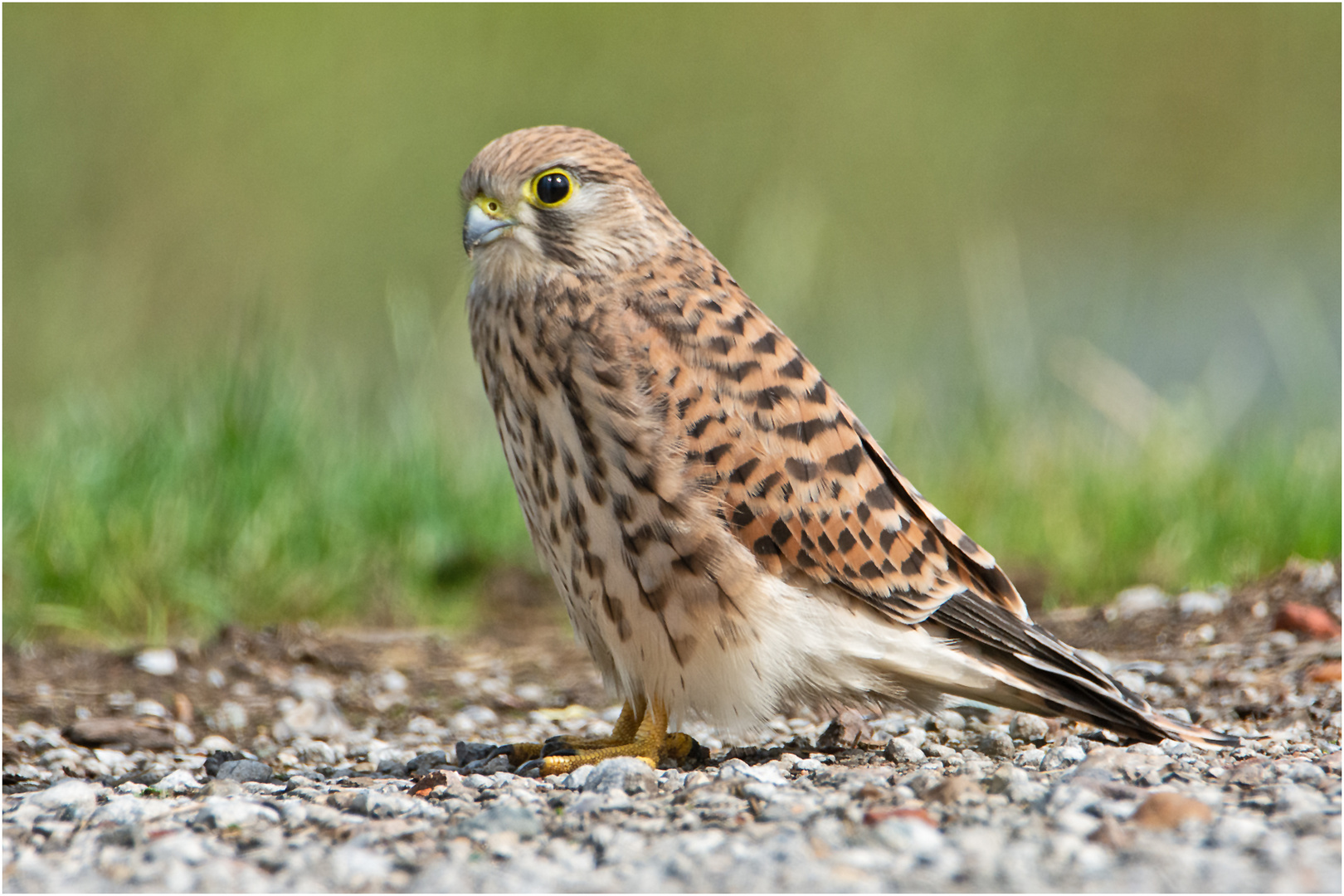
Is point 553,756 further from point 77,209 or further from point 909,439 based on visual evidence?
point 77,209

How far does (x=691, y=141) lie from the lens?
11039 millimetres

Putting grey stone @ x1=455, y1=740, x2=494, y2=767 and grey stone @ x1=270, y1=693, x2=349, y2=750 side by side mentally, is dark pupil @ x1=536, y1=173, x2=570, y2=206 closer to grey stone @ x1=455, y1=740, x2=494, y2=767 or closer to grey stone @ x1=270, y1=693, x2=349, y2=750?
grey stone @ x1=455, y1=740, x2=494, y2=767

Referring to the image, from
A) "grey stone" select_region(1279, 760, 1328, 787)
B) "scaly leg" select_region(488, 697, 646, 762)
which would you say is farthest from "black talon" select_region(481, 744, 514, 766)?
"grey stone" select_region(1279, 760, 1328, 787)

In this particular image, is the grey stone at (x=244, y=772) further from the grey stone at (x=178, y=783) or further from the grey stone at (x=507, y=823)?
the grey stone at (x=507, y=823)

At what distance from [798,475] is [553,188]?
3.08 feet

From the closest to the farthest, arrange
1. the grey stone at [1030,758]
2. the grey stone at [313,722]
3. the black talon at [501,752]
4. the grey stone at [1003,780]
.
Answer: the grey stone at [1003,780] < the grey stone at [1030,758] < the black talon at [501,752] < the grey stone at [313,722]

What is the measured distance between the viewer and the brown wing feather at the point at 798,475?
10.8 ft

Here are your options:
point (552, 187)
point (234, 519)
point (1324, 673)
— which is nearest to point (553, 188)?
point (552, 187)

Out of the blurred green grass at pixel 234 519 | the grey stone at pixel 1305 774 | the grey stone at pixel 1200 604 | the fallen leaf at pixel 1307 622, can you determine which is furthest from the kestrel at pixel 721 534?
the blurred green grass at pixel 234 519

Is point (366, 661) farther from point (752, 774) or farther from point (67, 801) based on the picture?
point (752, 774)

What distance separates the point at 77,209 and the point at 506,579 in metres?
6.20

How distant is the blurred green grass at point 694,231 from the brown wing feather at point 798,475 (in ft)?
5.78

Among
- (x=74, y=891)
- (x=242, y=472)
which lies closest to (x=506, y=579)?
(x=242, y=472)

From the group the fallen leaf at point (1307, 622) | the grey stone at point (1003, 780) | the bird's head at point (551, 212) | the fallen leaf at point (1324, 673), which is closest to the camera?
the grey stone at point (1003, 780)
